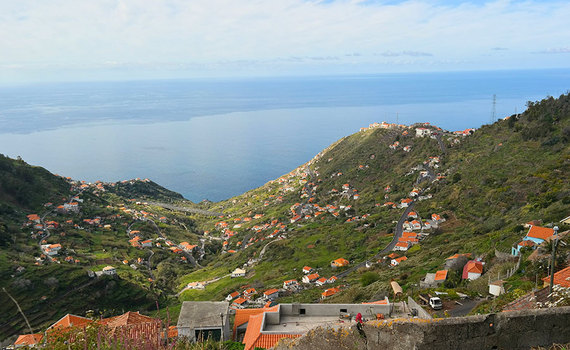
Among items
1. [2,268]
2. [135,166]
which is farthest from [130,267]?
[135,166]

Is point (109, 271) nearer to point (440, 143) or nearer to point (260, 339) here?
point (260, 339)

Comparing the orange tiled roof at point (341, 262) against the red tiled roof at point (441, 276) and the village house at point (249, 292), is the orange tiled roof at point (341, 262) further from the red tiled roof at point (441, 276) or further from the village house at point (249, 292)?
the red tiled roof at point (441, 276)

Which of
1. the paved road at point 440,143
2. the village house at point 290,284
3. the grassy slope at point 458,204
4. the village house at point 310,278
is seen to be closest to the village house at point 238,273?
the grassy slope at point 458,204

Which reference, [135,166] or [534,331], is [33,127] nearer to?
[135,166]

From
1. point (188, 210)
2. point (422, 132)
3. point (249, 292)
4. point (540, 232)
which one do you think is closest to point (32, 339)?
point (249, 292)

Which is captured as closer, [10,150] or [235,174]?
[235,174]

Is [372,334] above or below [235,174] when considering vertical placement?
above

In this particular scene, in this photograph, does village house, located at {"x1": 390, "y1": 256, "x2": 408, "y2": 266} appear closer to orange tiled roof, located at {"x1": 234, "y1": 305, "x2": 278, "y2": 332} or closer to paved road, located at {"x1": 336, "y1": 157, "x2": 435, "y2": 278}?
paved road, located at {"x1": 336, "y1": 157, "x2": 435, "y2": 278}
